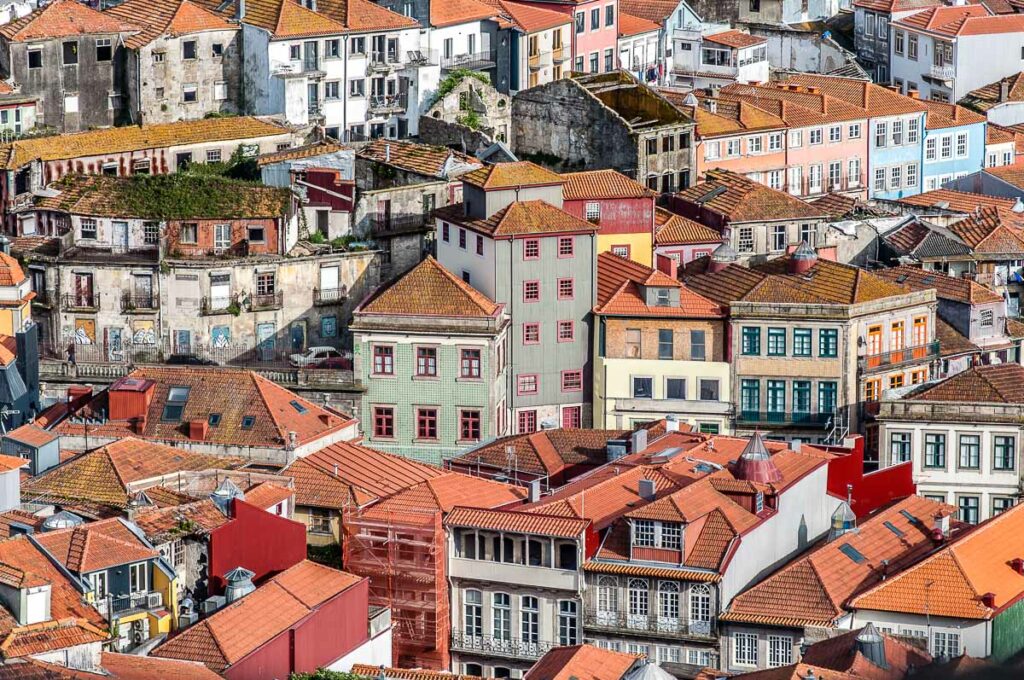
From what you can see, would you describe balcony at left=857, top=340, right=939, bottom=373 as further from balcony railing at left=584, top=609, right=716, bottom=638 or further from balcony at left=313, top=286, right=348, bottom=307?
balcony railing at left=584, top=609, right=716, bottom=638

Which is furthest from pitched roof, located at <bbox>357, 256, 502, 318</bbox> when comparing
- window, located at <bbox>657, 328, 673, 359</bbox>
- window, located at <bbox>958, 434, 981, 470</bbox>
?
window, located at <bbox>958, 434, 981, 470</bbox>

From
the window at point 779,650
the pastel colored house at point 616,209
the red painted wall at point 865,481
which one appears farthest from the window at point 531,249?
the window at point 779,650

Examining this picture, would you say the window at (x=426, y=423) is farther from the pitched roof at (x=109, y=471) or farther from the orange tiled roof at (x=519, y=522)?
the orange tiled roof at (x=519, y=522)

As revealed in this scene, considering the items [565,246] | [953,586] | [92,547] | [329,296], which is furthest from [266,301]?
[953,586]

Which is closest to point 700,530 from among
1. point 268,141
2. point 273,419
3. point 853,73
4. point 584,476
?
point 584,476

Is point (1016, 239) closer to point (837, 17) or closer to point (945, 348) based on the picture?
point (945, 348)

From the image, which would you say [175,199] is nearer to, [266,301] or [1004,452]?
[266,301]
